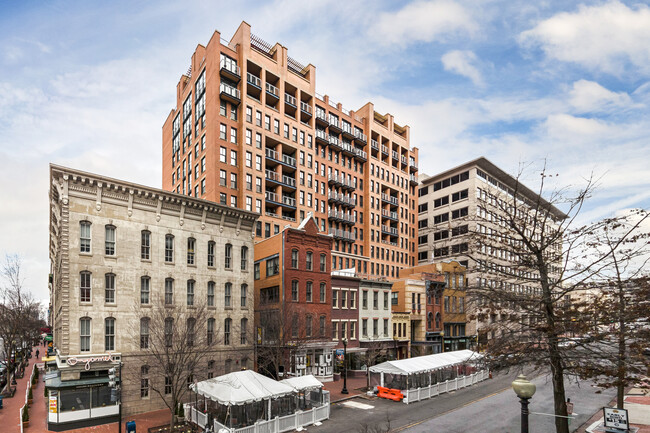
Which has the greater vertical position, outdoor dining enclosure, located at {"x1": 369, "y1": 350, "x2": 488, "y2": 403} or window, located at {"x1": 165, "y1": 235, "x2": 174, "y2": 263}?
window, located at {"x1": 165, "y1": 235, "x2": 174, "y2": 263}

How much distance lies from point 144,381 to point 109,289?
683 centimetres

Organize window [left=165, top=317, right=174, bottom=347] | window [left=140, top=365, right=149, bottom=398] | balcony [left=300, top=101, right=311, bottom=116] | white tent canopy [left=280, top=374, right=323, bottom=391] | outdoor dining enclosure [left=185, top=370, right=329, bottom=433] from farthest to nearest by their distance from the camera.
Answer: balcony [left=300, top=101, right=311, bottom=116], window [left=140, top=365, right=149, bottom=398], window [left=165, top=317, right=174, bottom=347], white tent canopy [left=280, top=374, right=323, bottom=391], outdoor dining enclosure [left=185, top=370, right=329, bottom=433]

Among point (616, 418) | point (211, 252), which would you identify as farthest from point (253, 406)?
point (616, 418)

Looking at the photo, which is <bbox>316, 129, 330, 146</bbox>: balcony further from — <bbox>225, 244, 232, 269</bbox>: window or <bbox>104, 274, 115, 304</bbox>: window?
<bbox>104, 274, 115, 304</bbox>: window

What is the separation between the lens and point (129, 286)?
2892 centimetres

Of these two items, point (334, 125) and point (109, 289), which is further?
point (334, 125)

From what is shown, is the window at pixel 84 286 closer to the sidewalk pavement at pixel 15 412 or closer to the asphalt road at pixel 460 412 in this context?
the sidewalk pavement at pixel 15 412

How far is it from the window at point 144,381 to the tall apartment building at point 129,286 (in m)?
0.06

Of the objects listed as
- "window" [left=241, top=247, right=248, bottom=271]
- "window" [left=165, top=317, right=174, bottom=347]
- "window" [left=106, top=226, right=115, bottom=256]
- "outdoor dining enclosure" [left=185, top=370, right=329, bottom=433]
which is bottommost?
"outdoor dining enclosure" [left=185, top=370, right=329, bottom=433]

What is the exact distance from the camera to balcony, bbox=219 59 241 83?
5325 cm

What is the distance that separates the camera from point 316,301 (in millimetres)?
40500

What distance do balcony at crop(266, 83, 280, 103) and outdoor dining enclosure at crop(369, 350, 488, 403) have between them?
38.9 meters

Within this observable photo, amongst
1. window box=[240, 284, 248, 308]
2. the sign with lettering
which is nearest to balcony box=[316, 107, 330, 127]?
window box=[240, 284, 248, 308]

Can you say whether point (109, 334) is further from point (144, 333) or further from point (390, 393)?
point (390, 393)
